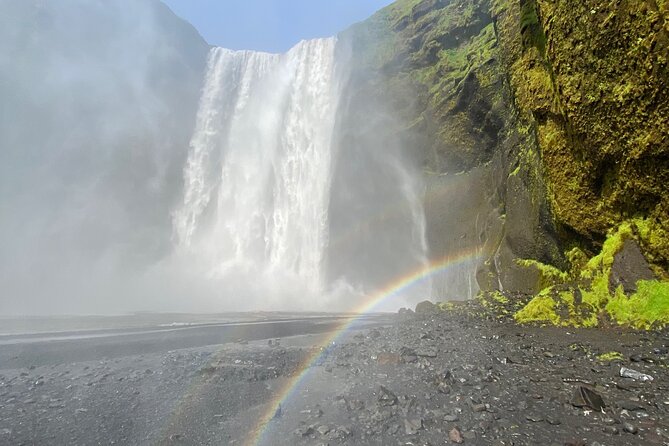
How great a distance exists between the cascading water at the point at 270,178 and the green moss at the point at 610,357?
22.1 meters

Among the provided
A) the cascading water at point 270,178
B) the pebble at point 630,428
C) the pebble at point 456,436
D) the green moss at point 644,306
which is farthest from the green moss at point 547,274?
the cascading water at point 270,178

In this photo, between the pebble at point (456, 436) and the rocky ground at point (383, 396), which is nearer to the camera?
the pebble at point (456, 436)

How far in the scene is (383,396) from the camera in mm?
5551

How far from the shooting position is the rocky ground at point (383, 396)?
14.0 feet

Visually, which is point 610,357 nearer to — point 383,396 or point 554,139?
point 383,396

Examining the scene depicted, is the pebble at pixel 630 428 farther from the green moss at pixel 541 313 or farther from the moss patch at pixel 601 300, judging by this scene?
the green moss at pixel 541 313

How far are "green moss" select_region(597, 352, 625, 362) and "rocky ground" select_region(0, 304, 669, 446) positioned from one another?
0.05 metres

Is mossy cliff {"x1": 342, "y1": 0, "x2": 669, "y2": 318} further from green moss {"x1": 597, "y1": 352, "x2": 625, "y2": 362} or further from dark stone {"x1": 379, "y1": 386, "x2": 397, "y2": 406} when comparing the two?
dark stone {"x1": 379, "y1": 386, "x2": 397, "y2": 406}

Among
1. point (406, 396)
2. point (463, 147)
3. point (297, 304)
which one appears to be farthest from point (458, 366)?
point (297, 304)

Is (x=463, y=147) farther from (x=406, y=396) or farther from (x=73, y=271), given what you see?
(x=73, y=271)

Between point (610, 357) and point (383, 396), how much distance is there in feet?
12.1

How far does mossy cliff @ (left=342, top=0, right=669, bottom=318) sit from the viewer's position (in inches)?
269

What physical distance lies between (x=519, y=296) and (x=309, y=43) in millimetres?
38972

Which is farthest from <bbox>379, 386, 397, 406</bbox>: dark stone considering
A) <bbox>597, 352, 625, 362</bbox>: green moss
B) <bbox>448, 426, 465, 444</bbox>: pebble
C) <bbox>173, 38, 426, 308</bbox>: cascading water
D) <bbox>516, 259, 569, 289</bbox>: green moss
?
<bbox>173, 38, 426, 308</bbox>: cascading water
